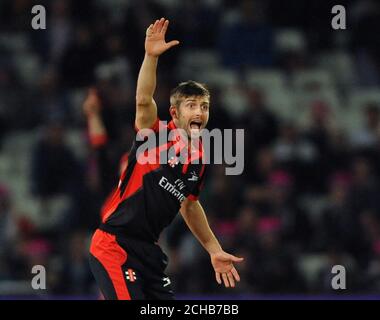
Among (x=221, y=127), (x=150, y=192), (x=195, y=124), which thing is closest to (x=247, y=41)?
(x=221, y=127)

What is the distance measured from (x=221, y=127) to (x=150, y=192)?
5760mm

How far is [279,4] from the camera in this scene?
48.3 ft

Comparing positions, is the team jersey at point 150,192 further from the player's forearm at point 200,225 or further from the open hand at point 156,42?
the open hand at point 156,42

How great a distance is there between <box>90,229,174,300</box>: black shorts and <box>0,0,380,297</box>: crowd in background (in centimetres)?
409

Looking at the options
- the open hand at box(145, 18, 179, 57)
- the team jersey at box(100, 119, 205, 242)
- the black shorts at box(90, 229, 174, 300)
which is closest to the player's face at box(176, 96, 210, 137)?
the team jersey at box(100, 119, 205, 242)

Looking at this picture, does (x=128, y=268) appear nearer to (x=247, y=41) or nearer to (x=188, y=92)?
(x=188, y=92)

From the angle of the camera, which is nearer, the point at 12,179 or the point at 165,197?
the point at 165,197

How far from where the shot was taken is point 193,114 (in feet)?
22.8

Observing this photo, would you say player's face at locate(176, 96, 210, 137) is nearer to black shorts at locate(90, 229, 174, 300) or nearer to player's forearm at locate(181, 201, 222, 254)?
player's forearm at locate(181, 201, 222, 254)

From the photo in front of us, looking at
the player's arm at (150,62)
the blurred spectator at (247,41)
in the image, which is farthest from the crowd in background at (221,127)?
the player's arm at (150,62)

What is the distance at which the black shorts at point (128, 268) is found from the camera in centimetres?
682
